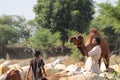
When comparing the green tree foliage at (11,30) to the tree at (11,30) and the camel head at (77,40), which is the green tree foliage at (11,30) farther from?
the camel head at (77,40)

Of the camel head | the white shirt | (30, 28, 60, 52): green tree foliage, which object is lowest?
(30, 28, 60, 52): green tree foliage

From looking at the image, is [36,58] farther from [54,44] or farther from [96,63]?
[54,44]

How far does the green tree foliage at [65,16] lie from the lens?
52156mm

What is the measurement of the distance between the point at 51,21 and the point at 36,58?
137 ft

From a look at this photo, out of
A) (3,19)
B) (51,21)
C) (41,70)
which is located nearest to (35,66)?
(41,70)

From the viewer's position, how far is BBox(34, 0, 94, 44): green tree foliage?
52.2 meters

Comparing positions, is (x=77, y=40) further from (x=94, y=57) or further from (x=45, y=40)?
(x=45, y=40)

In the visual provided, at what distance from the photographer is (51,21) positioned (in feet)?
171

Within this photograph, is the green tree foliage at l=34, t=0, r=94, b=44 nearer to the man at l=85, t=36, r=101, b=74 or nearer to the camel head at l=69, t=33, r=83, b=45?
the camel head at l=69, t=33, r=83, b=45

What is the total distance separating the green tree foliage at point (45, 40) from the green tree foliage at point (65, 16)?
0.93 metres

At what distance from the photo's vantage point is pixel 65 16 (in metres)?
52.3

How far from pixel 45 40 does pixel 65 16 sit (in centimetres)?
415

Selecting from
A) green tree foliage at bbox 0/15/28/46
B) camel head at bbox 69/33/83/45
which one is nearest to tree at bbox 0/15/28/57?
green tree foliage at bbox 0/15/28/46

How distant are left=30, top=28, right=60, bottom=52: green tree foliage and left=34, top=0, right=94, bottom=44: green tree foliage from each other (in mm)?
925
